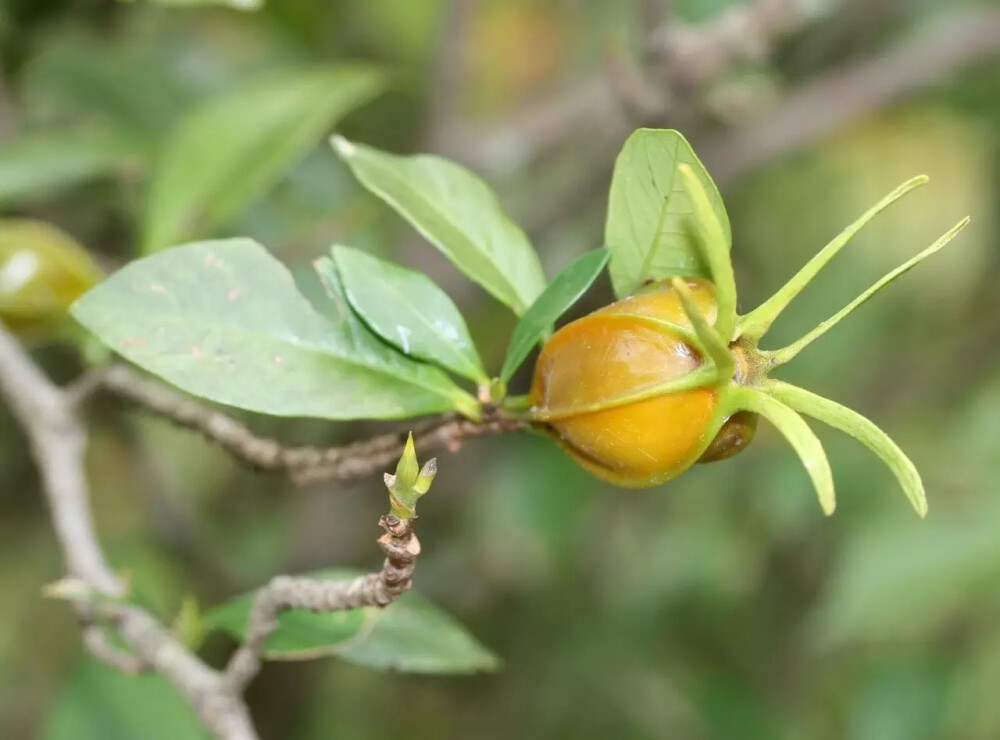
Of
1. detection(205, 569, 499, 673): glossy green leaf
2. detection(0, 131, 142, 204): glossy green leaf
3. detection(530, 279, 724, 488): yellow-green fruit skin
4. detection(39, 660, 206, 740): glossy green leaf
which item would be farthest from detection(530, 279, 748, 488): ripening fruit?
detection(39, 660, 206, 740): glossy green leaf

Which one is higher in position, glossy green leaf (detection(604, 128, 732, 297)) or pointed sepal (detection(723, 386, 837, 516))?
glossy green leaf (detection(604, 128, 732, 297))

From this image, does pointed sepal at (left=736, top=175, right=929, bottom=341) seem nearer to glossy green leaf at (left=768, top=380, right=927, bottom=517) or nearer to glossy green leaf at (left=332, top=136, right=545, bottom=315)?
glossy green leaf at (left=768, top=380, right=927, bottom=517)

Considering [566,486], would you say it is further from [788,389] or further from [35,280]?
[788,389]

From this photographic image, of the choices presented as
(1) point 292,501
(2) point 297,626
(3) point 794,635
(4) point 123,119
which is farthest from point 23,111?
(3) point 794,635

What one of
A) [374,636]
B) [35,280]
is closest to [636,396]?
[374,636]

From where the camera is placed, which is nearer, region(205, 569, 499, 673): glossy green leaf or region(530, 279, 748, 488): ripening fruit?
region(530, 279, 748, 488): ripening fruit

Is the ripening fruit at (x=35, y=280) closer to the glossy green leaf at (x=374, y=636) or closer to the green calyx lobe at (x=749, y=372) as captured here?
the glossy green leaf at (x=374, y=636)

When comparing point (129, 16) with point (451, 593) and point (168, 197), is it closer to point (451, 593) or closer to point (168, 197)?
point (168, 197)
